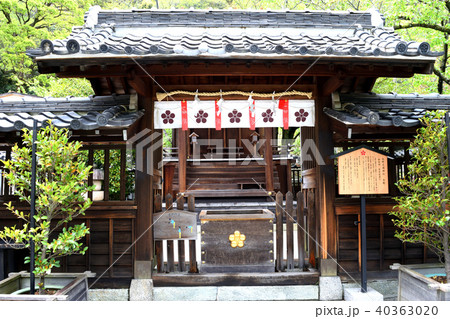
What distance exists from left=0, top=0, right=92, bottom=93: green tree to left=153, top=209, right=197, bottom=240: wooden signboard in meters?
18.6

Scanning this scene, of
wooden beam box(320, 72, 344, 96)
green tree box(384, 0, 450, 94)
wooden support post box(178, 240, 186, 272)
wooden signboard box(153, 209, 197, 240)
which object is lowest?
wooden support post box(178, 240, 186, 272)

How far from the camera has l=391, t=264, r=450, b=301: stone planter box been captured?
14.6 ft

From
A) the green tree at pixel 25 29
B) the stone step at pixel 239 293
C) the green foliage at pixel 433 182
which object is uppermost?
the green tree at pixel 25 29

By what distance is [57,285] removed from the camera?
17.2 feet

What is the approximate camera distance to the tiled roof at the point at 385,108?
16.9 feet

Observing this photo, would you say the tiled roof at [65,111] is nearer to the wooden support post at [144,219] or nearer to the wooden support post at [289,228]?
the wooden support post at [144,219]

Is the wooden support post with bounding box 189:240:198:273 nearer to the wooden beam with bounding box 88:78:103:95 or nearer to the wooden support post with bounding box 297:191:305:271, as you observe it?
the wooden support post with bounding box 297:191:305:271

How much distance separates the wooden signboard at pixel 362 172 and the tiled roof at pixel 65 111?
3.52 metres

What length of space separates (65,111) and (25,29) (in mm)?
20051

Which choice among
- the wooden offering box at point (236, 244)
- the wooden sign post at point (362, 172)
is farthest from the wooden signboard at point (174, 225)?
the wooden sign post at point (362, 172)

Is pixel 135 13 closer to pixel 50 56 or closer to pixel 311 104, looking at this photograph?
pixel 50 56

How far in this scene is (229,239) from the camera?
6.26 metres

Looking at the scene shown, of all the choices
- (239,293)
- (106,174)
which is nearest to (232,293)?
(239,293)
